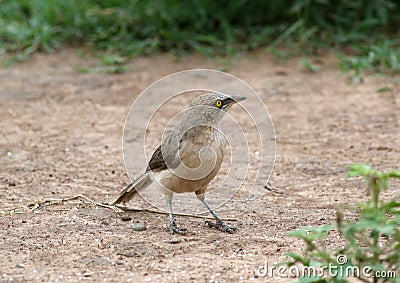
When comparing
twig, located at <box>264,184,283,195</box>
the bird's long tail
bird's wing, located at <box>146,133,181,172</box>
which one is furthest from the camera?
twig, located at <box>264,184,283,195</box>

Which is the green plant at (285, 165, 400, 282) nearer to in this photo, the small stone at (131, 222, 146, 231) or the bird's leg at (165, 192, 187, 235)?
the bird's leg at (165, 192, 187, 235)

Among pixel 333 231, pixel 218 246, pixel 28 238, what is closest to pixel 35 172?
pixel 28 238

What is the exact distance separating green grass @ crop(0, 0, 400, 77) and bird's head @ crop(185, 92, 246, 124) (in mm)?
4950

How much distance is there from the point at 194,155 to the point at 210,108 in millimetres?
416

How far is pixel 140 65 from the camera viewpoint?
9.96 metres

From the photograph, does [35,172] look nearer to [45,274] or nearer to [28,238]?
[28,238]

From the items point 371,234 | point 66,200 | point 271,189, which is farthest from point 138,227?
point 371,234

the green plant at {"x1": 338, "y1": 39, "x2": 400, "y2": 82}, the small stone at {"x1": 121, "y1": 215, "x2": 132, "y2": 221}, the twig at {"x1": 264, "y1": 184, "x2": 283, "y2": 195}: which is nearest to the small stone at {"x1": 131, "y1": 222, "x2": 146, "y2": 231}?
the small stone at {"x1": 121, "y1": 215, "x2": 132, "y2": 221}

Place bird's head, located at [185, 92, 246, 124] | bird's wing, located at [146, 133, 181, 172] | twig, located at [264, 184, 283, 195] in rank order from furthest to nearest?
twig, located at [264, 184, 283, 195]
bird's head, located at [185, 92, 246, 124]
bird's wing, located at [146, 133, 181, 172]

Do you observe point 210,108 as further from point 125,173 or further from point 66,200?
point 125,173

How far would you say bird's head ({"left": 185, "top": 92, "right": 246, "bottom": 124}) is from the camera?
16.5ft

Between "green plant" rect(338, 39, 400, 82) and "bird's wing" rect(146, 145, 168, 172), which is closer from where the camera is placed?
"bird's wing" rect(146, 145, 168, 172)

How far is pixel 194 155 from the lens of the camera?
4.81 metres

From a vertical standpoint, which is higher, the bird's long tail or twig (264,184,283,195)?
the bird's long tail
